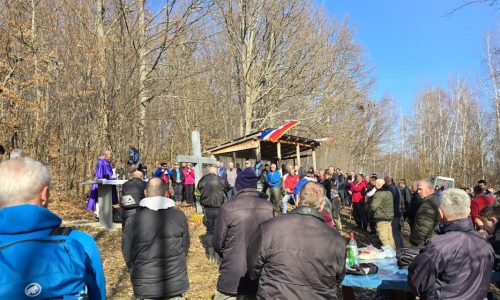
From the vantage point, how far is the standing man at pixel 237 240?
4.48m

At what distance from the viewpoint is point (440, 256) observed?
3.35 metres

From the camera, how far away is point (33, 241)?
1820 mm

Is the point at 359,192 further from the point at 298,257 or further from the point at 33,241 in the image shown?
the point at 33,241

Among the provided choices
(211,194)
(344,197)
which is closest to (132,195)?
(211,194)

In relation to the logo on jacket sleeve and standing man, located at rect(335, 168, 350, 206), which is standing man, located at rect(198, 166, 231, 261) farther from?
standing man, located at rect(335, 168, 350, 206)

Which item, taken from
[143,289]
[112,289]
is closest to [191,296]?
[112,289]

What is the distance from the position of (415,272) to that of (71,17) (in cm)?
1531

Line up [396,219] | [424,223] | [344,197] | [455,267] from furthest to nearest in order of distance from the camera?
[344,197], [396,219], [424,223], [455,267]

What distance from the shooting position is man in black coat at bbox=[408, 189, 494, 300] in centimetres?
332

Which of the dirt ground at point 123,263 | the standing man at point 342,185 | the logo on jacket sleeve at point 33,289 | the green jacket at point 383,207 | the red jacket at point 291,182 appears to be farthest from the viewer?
the standing man at point 342,185

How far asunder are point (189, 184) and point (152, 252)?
12.3 metres

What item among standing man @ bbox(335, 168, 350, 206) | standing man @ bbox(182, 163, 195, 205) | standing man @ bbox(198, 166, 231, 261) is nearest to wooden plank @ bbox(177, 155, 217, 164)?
standing man @ bbox(182, 163, 195, 205)

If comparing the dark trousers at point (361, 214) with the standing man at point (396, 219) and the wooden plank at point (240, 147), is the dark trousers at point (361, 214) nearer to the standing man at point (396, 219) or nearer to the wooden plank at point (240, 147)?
the standing man at point (396, 219)

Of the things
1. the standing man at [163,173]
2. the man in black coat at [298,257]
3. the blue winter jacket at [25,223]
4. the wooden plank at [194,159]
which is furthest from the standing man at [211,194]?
the standing man at [163,173]
